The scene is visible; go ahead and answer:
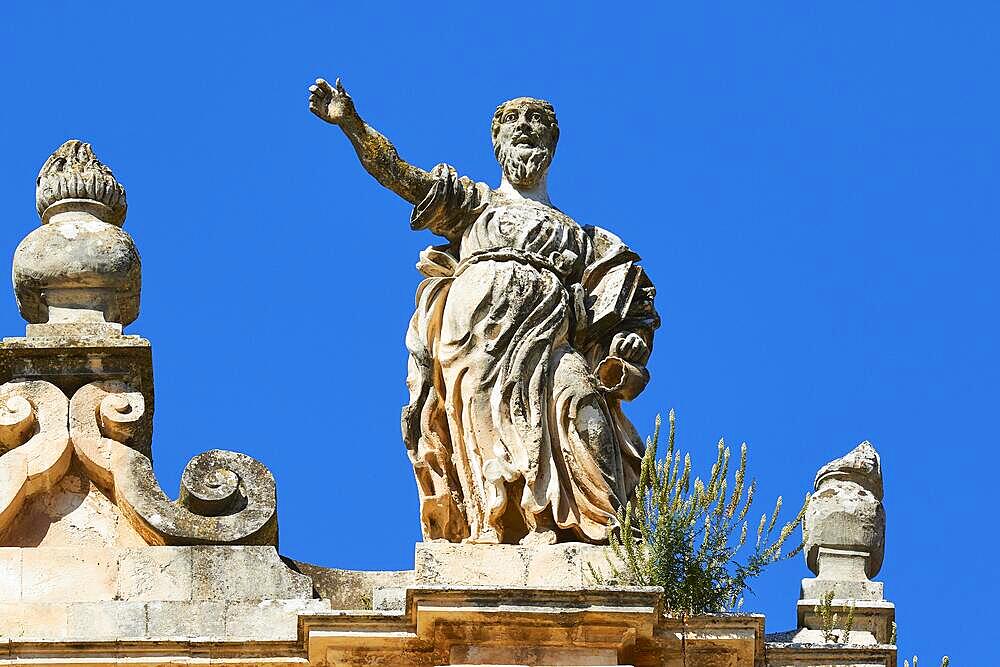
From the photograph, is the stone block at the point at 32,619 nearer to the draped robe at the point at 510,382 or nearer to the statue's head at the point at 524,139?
the draped robe at the point at 510,382

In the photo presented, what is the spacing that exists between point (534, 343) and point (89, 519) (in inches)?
98.7

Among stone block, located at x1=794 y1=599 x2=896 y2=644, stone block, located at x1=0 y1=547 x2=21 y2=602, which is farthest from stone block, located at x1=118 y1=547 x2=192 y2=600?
stone block, located at x1=794 y1=599 x2=896 y2=644

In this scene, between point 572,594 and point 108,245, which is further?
point 108,245

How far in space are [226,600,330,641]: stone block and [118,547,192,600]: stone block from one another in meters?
0.28

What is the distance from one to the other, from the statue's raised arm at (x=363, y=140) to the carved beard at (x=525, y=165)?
55cm

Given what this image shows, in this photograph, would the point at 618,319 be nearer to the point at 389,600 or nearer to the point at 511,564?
the point at 511,564

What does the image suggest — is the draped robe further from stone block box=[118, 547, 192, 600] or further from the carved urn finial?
the carved urn finial

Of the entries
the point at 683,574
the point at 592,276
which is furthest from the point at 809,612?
the point at 592,276

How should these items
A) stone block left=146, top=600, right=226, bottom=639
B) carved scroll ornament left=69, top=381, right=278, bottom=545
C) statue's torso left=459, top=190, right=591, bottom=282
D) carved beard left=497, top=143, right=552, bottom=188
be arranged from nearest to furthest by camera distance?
stone block left=146, top=600, right=226, bottom=639
carved scroll ornament left=69, top=381, right=278, bottom=545
statue's torso left=459, top=190, right=591, bottom=282
carved beard left=497, top=143, right=552, bottom=188

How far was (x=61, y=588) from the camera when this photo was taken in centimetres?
1978

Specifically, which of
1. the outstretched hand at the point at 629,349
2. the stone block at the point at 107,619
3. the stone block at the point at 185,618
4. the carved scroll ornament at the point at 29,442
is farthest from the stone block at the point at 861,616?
the carved scroll ornament at the point at 29,442

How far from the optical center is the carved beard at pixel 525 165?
68.4 feet

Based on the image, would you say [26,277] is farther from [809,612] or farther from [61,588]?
[809,612]

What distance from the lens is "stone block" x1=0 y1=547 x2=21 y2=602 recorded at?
778 inches
